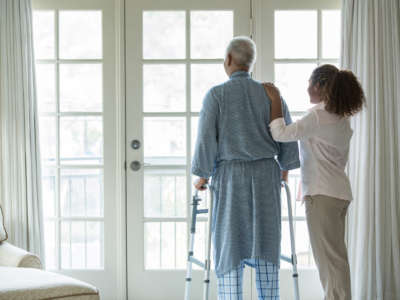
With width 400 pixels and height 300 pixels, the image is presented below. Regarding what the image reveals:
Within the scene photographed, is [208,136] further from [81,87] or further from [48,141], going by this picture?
[48,141]

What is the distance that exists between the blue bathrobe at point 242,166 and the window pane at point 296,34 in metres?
1.06

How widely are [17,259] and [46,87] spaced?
1227mm

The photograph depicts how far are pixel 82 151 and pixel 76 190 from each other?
0.89ft

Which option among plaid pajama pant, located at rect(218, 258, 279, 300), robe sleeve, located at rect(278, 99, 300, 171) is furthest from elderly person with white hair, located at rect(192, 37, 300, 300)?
robe sleeve, located at rect(278, 99, 300, 171)

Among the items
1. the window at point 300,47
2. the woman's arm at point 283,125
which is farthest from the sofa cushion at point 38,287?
the window at point 300,47

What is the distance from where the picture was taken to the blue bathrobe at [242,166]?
2367mm

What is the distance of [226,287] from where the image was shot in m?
A: 2.40

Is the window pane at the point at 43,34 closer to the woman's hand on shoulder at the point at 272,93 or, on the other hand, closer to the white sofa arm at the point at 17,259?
the white sofa arm at the point at 17,259

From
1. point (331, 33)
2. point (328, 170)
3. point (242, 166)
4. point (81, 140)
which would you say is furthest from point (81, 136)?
point (331, 33)

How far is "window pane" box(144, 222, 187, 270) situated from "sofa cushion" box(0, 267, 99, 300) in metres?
0.90

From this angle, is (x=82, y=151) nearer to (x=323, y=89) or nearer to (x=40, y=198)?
(x=40, y=198)

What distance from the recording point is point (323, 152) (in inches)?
100

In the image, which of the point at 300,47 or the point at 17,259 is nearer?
the point at 17,259

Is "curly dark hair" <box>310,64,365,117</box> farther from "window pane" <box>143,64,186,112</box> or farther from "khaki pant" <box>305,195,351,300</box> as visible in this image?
"window pane" <box>143,64,186,112</box>
